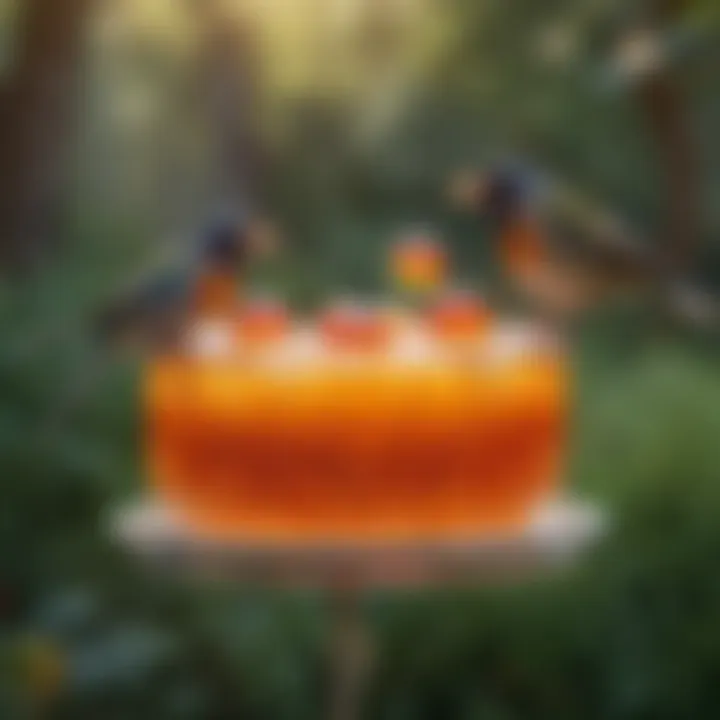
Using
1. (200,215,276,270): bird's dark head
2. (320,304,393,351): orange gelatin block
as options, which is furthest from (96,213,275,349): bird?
(320,304,393,351): orange gelatin block

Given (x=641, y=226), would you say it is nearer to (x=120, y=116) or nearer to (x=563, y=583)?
(x=563, y=583)

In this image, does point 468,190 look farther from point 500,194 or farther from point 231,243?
point 231,243

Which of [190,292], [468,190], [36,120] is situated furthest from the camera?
[36,120]

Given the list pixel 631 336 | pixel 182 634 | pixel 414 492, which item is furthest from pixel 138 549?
pixel 631 336

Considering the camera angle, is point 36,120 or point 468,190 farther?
point 36,120

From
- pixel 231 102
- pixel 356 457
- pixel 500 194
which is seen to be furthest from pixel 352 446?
pixel 231 102

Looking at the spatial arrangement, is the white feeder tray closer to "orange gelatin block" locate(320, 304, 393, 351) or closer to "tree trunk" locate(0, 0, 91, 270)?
"orange gelatin block" locate(320, 304, 393, 351)

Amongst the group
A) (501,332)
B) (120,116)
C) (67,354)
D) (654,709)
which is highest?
(120,116)
